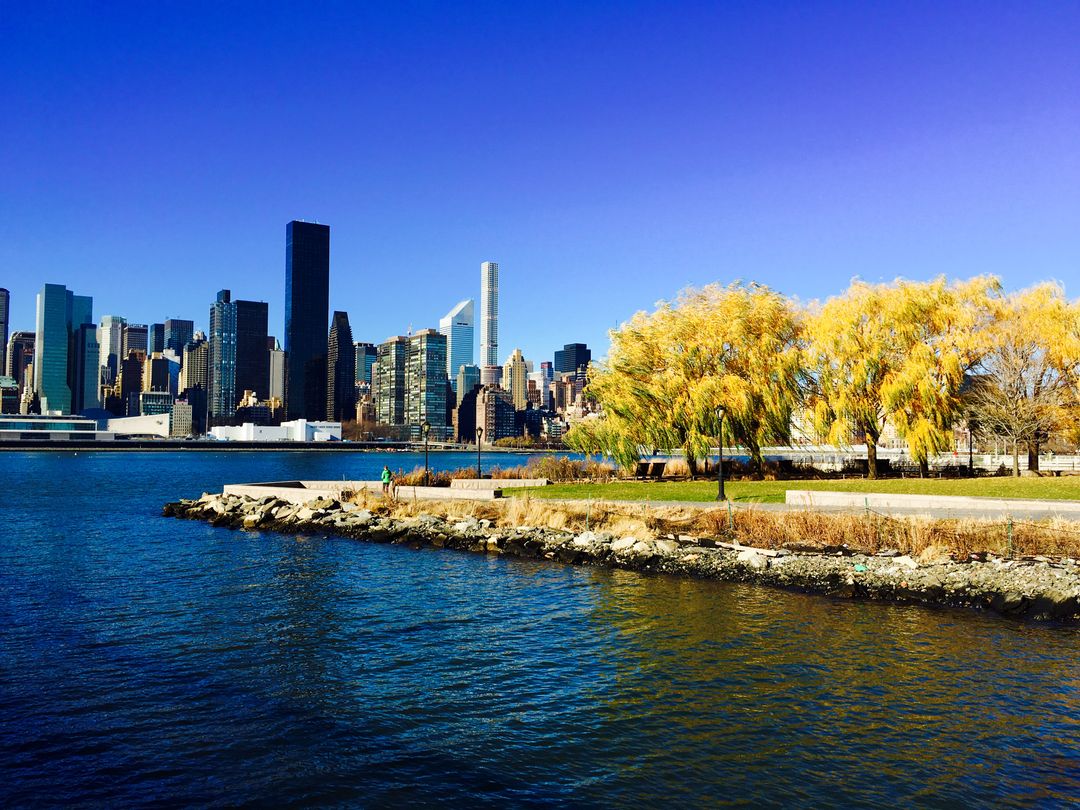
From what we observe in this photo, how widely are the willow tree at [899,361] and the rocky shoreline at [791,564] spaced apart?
73.6ft

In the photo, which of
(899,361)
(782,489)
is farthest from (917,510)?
(899,361)

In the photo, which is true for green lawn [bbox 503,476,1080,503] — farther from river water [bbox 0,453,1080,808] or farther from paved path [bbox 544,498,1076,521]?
river water [bbox 0,453,1080,808]

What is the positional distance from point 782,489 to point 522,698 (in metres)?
28.9

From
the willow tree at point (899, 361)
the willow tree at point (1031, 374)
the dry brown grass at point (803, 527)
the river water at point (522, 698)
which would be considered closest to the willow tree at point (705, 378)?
the willow tree at point (899, 361)

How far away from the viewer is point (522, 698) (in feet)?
46.6

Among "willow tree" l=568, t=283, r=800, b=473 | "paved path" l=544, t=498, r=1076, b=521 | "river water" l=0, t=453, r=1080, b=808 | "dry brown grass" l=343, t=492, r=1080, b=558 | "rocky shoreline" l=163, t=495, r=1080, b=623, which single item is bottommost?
"river water" l=0, t=453, r=1080, b=808

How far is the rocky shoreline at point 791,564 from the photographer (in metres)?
20.7

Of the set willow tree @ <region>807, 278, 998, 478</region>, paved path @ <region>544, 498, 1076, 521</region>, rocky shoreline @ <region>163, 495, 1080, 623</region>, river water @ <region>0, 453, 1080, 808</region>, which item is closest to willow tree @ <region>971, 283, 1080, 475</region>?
willow tree @ <region>807, 278, 998, 478</region>

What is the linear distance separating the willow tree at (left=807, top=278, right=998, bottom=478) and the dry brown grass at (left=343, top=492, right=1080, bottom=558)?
1924 cm

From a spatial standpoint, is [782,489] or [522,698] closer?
[522,698]

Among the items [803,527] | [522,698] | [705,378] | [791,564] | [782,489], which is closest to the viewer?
[522,698]

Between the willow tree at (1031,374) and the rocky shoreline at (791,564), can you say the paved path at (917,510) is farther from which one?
the willow tree at (1031,374)

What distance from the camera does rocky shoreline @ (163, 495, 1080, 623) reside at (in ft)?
67.8

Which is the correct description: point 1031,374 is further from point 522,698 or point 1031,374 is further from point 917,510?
point 522,698
